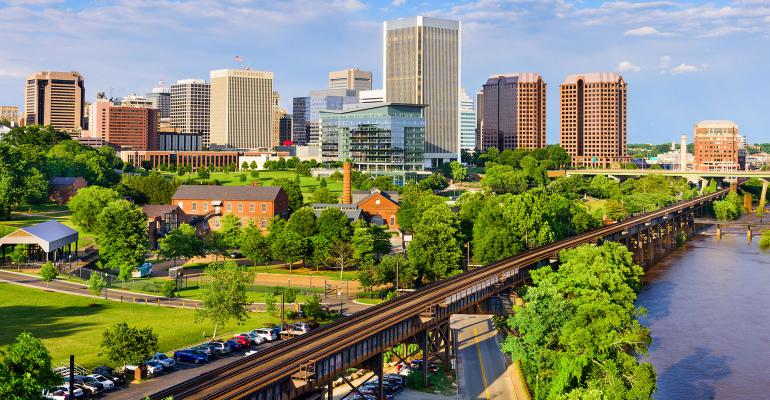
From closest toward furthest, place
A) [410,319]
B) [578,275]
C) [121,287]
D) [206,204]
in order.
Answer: [410,319] → [578,275] → [121,287] → [206,204]

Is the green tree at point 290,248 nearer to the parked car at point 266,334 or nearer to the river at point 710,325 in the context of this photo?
the parked car at point 266,334

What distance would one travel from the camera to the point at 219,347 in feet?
238

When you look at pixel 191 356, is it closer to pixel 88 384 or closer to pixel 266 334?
pixel 266 334

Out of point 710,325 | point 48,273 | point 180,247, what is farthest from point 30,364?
point 710,325

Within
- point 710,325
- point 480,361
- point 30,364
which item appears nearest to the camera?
point 30,364

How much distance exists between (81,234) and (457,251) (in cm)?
6359

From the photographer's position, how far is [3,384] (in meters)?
40.4

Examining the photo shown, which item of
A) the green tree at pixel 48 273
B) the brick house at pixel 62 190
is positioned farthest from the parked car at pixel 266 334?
the brick house at pixel 62 190

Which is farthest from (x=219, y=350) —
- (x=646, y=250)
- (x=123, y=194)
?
(x=646, y=250)

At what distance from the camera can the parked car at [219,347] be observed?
72375 mm

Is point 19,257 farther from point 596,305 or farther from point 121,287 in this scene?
point 596,305

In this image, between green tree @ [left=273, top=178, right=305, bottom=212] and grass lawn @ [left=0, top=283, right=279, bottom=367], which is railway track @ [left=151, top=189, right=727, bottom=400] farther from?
green tree @ [left=273, top=178, right=305, bottom=212]

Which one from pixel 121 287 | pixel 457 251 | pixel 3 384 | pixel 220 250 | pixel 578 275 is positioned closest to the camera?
pixel 3 384

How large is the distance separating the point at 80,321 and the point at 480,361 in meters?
40.0
